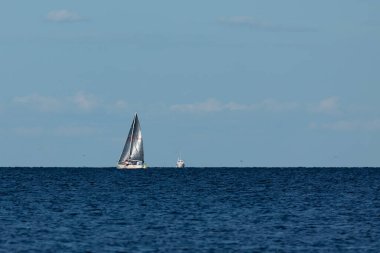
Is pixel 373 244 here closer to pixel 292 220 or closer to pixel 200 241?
pixel 200 241

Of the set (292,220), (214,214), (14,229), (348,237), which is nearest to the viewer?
(348,237)

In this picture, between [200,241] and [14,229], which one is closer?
[200,241]

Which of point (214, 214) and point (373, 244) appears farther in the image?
point (214, 214)

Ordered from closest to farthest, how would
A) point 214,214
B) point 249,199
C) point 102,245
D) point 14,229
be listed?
point 102,245, point 14,229, point 214,214, point 249,199

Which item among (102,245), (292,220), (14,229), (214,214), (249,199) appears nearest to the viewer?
(102,245)

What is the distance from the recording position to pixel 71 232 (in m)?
67.2

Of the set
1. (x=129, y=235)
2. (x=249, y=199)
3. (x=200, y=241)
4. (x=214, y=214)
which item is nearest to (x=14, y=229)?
(x=129, y=235)

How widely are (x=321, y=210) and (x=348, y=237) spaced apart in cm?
2385

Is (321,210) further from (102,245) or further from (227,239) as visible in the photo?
(102,245)

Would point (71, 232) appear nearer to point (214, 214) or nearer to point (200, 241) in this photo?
point (200, 241)

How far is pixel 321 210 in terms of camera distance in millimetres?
Answer: 88875

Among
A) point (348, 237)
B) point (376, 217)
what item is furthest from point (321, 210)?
point (348, 237)

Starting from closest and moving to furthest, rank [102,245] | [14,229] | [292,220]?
[102,245] < [14,229] < [292,220]

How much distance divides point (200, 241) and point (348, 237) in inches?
396
